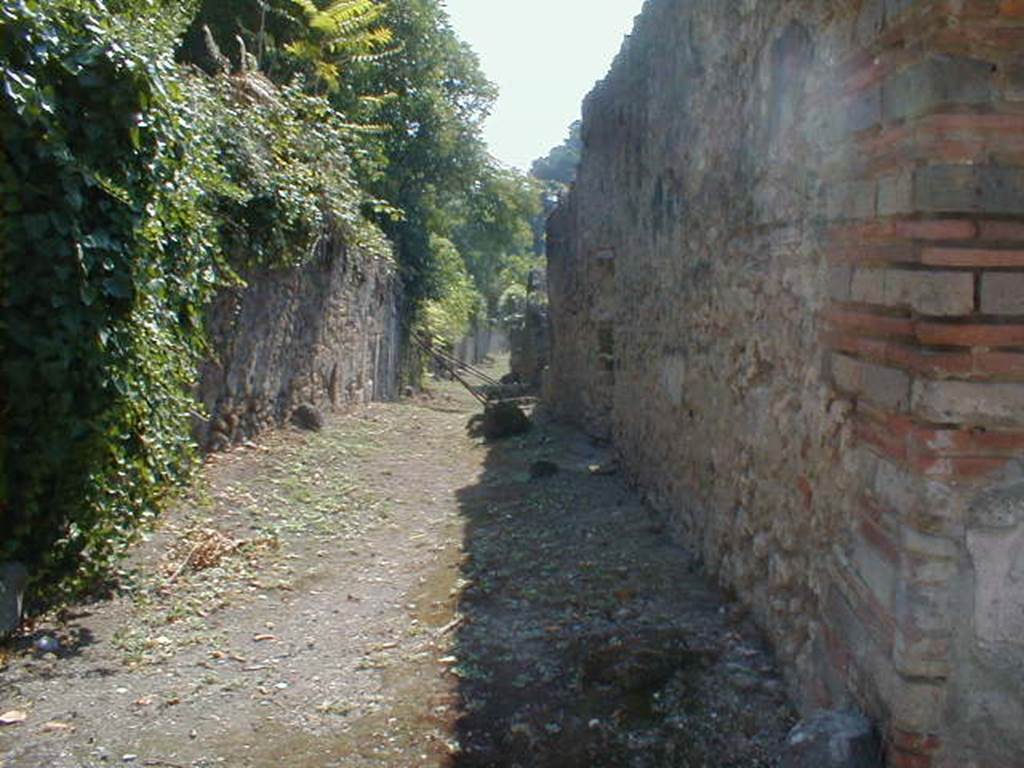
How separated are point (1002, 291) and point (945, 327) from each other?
0.18 meters

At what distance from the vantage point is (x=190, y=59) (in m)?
13.1

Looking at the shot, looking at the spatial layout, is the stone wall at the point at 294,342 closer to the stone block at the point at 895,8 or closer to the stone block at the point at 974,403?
the stone block at the point at 895,8

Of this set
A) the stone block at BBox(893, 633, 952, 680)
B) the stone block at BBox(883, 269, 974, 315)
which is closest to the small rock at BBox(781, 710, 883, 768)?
the stone block at BBox(893, 633, 952, 680)

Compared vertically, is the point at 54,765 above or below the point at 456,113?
below

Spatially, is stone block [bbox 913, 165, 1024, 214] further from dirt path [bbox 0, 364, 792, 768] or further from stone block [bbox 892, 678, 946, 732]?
dirt path [bbox 0, 364, 792, 768]

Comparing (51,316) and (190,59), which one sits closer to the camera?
(51,316)

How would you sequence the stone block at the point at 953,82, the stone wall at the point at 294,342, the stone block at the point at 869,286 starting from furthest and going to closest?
the stone wall at the point at 294,342
the stone block at the point at 869,286
the stone block at the point at 953,82

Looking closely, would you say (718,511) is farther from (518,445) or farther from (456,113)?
(456,113)

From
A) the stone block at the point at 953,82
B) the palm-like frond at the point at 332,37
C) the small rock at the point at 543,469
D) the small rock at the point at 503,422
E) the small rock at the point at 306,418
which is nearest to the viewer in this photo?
the stone block at the point at 953,82

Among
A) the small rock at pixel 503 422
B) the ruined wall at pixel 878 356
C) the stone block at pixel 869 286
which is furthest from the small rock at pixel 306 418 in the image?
the stone block at pixel 869 286

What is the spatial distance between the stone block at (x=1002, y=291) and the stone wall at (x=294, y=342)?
5246 mm

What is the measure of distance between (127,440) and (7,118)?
5.53ft

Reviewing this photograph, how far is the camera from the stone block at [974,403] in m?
2.44

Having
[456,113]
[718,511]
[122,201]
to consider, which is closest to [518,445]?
[718,511]
